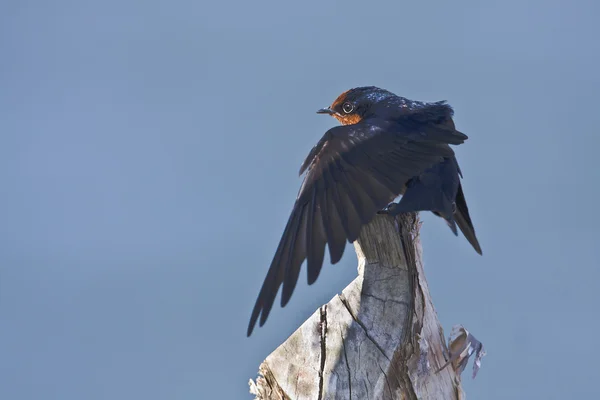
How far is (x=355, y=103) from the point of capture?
355cm

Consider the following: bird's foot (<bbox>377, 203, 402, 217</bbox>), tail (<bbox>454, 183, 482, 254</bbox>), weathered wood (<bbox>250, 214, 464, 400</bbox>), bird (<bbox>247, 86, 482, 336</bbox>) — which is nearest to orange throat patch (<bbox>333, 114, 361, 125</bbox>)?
bird (<bbox>247, 86, 482, 336</bbox>)

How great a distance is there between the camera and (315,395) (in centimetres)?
226

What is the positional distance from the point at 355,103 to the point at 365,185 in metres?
0.92

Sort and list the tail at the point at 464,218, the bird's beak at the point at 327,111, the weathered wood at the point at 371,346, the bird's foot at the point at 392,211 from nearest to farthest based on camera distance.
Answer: the weathered wood at the point at 371,346
the bird's foot at the point at 392,211
the tail at the point at 464,218
the bird's beak at the point at 327,111

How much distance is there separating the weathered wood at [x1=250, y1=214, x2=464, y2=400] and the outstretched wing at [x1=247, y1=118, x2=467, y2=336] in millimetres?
115

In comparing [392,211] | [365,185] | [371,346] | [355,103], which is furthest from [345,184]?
[355,103]

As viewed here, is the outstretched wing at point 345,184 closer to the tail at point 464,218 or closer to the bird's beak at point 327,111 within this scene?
the tail at point 464,218

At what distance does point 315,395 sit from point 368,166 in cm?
85

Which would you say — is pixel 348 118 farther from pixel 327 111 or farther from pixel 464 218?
pixel 464 218

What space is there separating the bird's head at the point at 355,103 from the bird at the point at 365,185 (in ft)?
0.55

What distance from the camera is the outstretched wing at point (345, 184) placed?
242 centimetres

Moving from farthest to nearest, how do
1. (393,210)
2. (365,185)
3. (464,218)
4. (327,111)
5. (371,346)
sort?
(327,111), (464,218), (365,185), (393,210), (371,346)

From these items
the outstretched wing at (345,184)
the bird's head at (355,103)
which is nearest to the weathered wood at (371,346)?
the outstretched wing at (345,184)

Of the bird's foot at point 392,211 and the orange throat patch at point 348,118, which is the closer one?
the bird's foot at point 392,211
